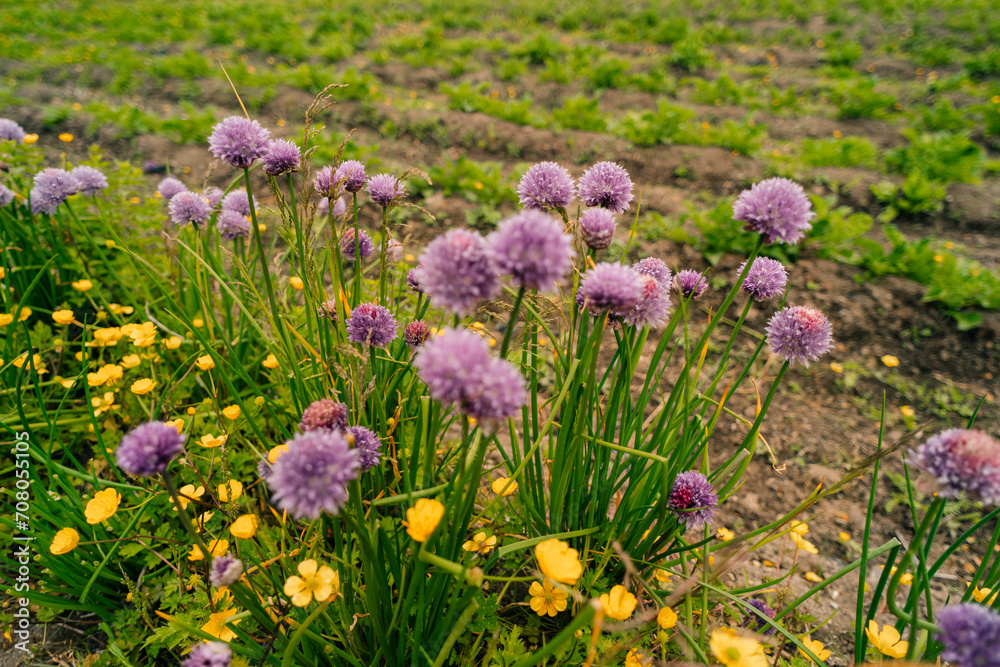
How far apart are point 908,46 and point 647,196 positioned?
23.1ft

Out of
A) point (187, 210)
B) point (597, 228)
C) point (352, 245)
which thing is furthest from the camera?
point (187, 210)

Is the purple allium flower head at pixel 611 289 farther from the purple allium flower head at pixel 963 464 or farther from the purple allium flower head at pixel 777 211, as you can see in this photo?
the purple allium flower head at pixel 963 464

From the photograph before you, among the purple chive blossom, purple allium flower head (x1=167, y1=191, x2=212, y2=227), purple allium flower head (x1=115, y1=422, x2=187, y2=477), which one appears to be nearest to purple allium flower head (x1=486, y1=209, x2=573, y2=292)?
the purple chive blossom

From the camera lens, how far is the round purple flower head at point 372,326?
1.35 m

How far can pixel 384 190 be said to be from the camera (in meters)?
1.50

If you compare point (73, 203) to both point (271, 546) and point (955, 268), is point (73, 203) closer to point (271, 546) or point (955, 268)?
→ point (271, 546)

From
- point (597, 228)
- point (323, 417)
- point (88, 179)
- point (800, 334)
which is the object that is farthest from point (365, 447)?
point (88, 179)

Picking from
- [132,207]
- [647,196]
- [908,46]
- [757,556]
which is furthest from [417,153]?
[908,46]

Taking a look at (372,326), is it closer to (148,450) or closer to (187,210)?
(148,450)

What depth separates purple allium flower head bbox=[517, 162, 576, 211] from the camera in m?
1.34

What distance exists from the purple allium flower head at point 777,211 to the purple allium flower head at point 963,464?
19.8 inches

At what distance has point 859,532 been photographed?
232cm

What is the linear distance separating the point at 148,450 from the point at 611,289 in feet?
3.13

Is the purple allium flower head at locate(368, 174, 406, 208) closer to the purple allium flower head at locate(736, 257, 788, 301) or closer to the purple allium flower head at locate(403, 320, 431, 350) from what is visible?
the purple allium flower head at locate(403, 320, 431, 350)
